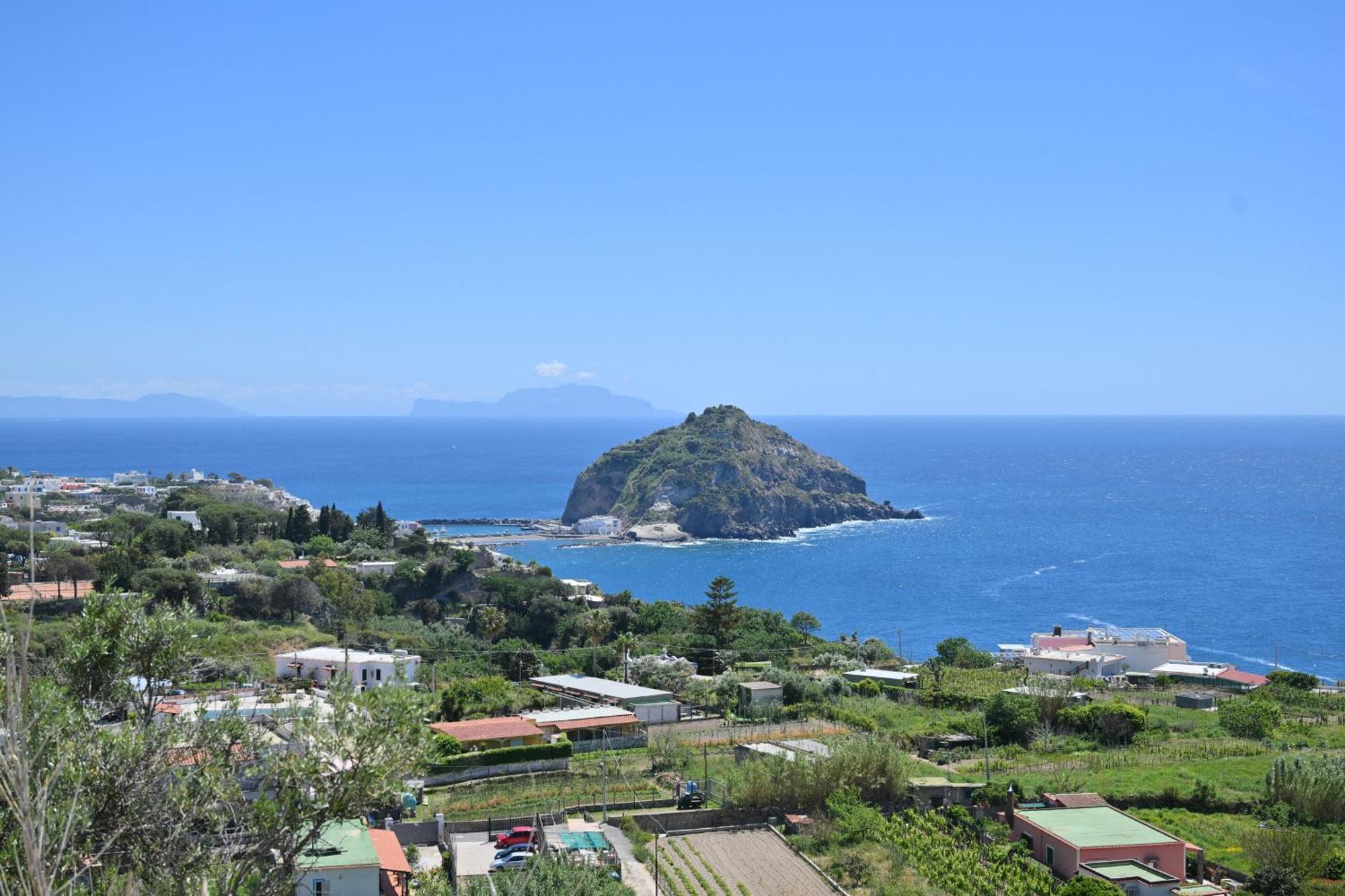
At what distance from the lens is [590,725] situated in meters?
26.5

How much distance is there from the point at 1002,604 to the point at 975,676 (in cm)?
3109

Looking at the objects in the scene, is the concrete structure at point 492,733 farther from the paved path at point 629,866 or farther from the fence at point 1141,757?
the fence at point 1141,757

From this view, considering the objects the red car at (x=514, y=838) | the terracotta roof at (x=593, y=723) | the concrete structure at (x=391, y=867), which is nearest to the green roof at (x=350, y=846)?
the concrete structure at (x=391, y=867)

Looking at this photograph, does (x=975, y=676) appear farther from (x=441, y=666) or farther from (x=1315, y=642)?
(x=1315, y=642)

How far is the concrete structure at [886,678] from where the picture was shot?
113ft

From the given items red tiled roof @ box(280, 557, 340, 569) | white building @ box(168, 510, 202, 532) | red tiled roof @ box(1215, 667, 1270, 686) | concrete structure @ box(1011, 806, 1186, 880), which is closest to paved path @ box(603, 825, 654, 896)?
concrete structure @ box(1011, 806, 1186, 880)

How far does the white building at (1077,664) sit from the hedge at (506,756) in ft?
67.0

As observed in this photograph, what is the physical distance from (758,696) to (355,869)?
16.1 metres

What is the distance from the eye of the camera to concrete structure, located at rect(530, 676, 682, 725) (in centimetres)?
2905

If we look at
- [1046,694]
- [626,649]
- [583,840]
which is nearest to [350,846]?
[583,840]

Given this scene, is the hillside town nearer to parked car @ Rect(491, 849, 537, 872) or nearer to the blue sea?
parked car @ Rect(491, 849, 537, 872)

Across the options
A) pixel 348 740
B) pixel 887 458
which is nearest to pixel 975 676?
pixel 348 740

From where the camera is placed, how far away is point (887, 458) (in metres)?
192

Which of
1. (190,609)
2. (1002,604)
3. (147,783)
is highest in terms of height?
(190,609)
